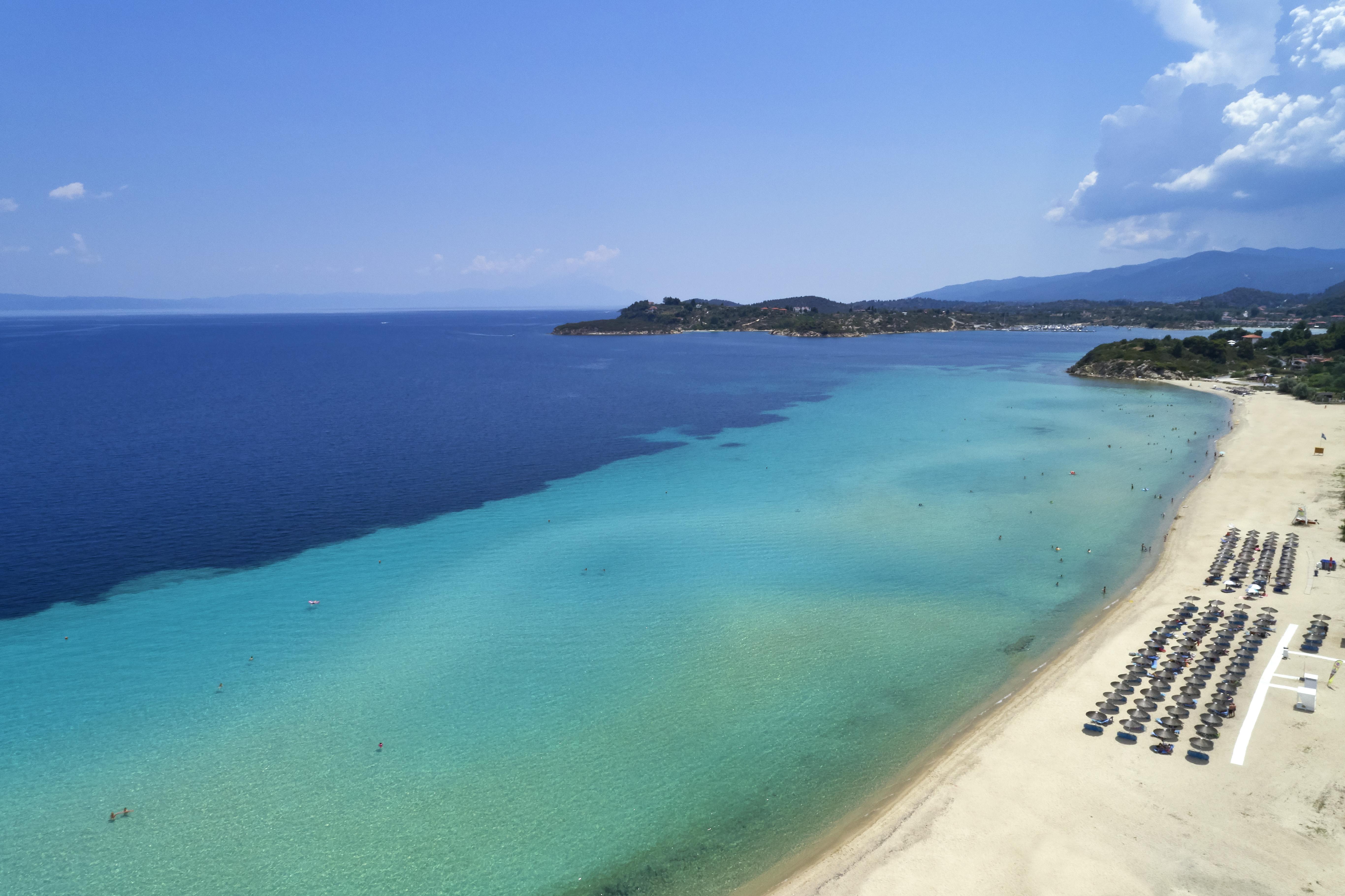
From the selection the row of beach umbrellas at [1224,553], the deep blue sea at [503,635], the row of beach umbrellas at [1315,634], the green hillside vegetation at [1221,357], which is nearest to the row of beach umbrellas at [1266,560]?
the row of beach umbrellas at [1224,553]

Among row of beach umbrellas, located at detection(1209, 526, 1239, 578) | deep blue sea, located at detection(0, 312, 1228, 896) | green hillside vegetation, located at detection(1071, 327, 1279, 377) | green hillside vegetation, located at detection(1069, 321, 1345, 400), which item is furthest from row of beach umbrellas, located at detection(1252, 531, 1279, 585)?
green hillside vegetation, located at detection(1071, 327, 1279, 377)

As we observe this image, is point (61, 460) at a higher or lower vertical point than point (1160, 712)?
higher

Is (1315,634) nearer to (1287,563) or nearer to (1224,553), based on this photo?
(1287,563)

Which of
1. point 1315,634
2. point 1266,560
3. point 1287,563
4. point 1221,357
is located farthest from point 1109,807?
point 1221,357

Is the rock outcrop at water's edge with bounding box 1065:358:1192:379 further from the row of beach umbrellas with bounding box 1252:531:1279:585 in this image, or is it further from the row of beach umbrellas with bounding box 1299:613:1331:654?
the row of beach umbrellas with bounding box 1299:613:1331:654

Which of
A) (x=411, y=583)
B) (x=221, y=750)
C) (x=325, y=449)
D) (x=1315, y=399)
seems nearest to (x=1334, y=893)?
(x=221, y=750)

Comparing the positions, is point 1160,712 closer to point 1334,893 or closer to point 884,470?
point 1334,893
